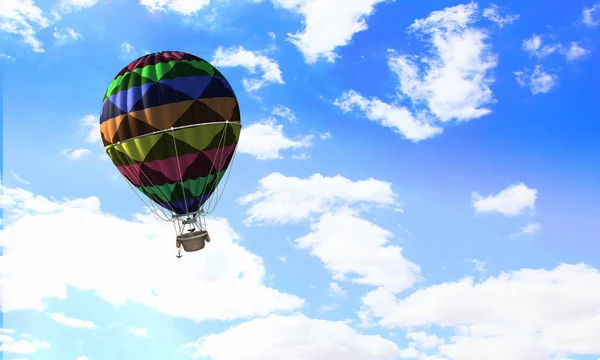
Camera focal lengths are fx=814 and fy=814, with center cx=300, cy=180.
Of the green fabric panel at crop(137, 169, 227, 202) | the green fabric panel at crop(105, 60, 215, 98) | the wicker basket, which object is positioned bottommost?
the wicker basket

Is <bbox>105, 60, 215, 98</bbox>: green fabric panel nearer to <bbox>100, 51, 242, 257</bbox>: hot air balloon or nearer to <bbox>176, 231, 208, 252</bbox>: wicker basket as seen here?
<bbox>100, 51, 242, 257</bbox>: hot air balloon

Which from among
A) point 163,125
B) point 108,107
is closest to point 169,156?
point 163,125

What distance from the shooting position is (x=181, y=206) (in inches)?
1597

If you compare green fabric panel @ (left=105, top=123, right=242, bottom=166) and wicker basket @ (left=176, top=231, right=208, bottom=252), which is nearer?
green fabric panel @ (left=105, top=123, right=242, bottom=166)

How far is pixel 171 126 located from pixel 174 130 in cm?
24

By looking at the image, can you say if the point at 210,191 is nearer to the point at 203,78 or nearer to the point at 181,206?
the point at 181,206

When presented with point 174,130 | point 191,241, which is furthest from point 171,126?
point 191,241

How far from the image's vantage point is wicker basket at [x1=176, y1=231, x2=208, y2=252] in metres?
39.9

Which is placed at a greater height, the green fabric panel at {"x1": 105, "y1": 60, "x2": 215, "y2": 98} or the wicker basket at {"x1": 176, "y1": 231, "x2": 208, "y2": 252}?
the green fabric panel at {"x1": 105, "y1": 60, "x2": 215, "y2": 98}

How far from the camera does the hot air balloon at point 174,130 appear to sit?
38.7 m

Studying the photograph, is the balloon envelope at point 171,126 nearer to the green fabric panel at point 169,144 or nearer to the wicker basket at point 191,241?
the green fabric panel at point 169,144

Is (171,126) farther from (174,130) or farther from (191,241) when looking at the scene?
(191,241)

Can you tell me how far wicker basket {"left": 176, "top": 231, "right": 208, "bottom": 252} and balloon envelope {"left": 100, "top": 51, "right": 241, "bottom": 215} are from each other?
1404 mm

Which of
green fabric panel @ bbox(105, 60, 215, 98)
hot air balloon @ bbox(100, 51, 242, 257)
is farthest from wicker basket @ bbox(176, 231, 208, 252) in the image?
green fabric panel @ bbox(105, 60, 215, 98)
